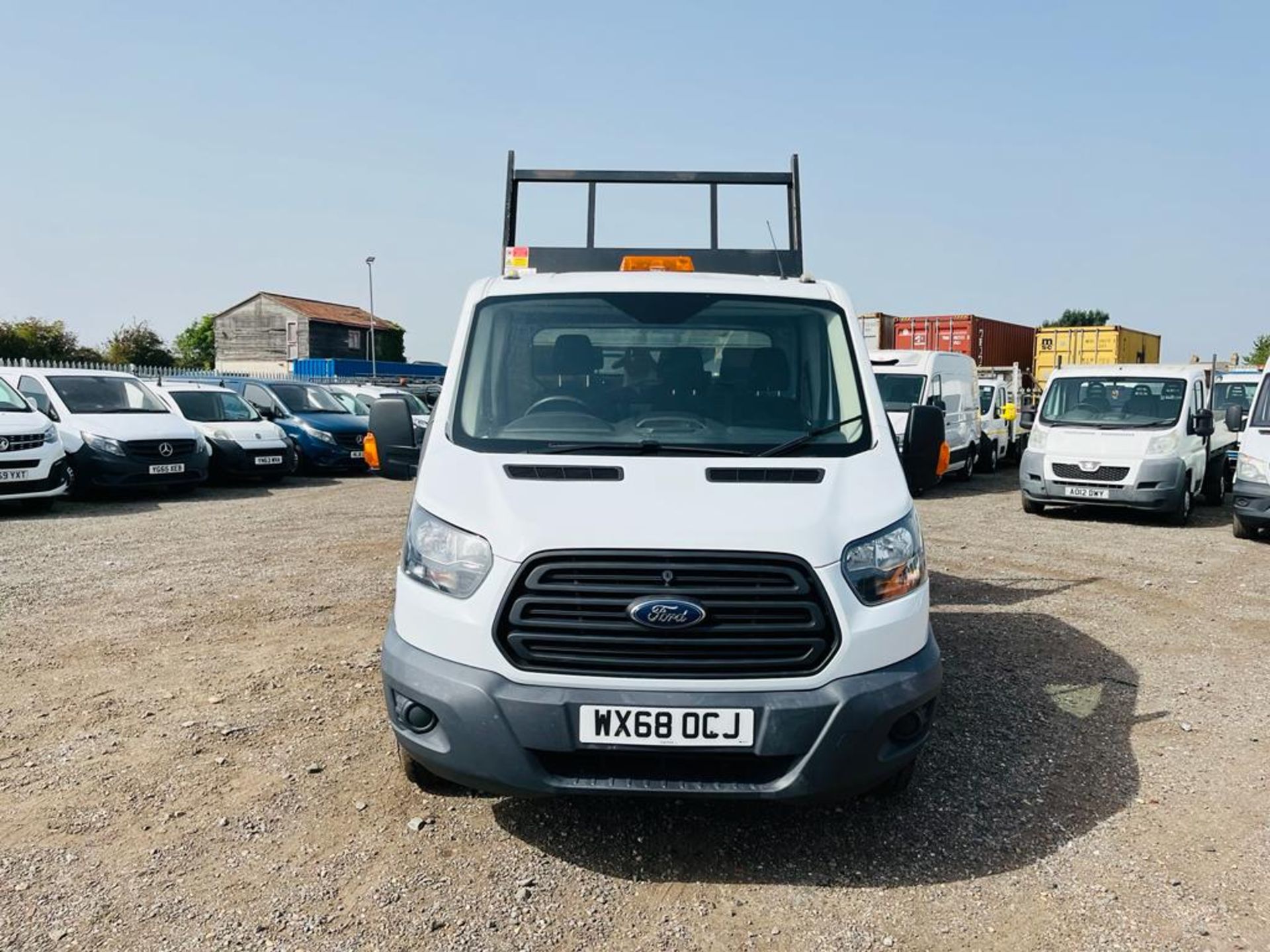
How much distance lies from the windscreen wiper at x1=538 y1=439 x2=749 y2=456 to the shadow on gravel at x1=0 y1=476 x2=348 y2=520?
384 inches

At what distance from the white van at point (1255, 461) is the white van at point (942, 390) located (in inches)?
161

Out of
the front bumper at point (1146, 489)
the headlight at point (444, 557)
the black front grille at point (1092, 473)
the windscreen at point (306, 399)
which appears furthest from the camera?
the windscreen at point (306, 399)

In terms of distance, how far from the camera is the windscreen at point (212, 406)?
50.2ft

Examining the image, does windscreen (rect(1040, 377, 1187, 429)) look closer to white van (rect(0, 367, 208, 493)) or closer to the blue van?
the blue van

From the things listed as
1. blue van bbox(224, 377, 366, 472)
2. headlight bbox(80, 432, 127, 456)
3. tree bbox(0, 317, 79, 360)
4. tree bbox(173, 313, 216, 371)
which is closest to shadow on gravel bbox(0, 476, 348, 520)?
blue van bbox(224, 377, 366, 472)

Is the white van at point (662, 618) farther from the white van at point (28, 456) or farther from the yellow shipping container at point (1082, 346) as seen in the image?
the yellow shipping container at point (1082, 346)

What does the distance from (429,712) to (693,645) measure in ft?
3.01

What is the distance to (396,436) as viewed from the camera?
4258 millimetres

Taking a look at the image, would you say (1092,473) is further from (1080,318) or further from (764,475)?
(1080,318)

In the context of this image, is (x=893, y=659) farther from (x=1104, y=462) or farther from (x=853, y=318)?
(x=1104, y=462)

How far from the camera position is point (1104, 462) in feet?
39.1

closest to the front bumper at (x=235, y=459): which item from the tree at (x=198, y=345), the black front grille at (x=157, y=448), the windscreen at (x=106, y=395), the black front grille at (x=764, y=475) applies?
the windscreen at (x=106, y=395)

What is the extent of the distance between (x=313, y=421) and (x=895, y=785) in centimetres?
1488

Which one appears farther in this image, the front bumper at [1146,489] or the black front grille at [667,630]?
the front bumper at [1146,489]
